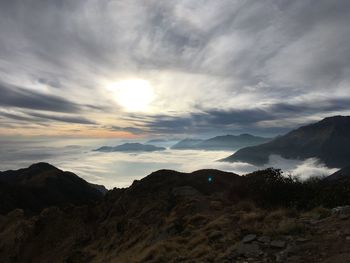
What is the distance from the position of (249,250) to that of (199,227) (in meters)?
8.07

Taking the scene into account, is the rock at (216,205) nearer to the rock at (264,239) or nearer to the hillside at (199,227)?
the hillside at (199,227)

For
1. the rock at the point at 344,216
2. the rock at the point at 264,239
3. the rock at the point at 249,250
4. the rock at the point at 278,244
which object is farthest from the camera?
the rock at the point at 344,216

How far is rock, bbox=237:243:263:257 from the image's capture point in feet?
41.0

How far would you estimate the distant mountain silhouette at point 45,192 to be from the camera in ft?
474

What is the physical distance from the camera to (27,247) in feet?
169

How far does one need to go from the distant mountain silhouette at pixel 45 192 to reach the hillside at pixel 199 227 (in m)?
80.3

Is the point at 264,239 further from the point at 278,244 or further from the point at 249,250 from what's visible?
the point at 249,250

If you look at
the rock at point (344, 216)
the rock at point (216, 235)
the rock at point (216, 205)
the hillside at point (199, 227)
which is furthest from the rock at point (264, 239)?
the rock at point (216, 205)

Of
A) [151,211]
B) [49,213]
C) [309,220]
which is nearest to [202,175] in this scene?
[151,211]

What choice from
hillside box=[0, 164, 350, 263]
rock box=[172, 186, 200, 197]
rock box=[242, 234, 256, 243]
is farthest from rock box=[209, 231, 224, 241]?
rock box=[172, 186, 200, 197]

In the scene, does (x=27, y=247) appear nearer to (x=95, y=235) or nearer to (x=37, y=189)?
(x=95, y=235)

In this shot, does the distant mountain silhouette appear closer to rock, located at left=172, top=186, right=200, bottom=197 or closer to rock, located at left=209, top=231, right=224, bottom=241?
rock, located at left=172, top=186, right=200, bottom=197

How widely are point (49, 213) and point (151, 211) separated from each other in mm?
24976

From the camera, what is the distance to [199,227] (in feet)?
67.8
